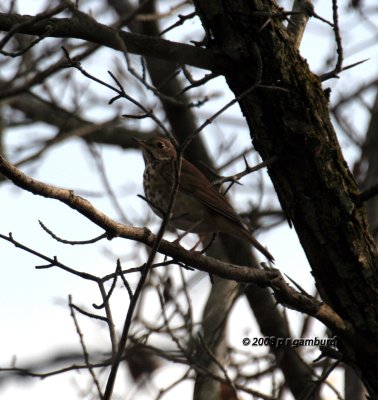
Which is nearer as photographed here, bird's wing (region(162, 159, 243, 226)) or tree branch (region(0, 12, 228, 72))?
tree branch (region(0, 12, 228, 72))

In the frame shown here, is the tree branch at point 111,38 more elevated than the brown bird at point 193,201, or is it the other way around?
the brown bird at point 193,201

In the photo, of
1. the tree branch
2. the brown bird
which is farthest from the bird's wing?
the tree branch

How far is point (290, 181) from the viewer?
4.07 m

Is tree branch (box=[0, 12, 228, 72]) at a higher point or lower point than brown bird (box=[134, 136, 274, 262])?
lower

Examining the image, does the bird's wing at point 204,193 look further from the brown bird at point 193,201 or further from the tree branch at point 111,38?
the tree branch at point 111,38

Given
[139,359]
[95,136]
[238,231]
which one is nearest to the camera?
[139,359]

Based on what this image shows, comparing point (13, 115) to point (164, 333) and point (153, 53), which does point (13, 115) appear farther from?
point (153, 53)

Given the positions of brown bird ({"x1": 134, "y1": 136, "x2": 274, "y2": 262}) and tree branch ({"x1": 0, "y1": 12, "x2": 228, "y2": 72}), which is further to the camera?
brown bird ({"x1": 134, "y1": 136, "x2": 274, "y2": 262})

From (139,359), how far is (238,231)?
1269 millimetres

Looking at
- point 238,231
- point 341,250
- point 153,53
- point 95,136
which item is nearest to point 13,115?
point 95,136

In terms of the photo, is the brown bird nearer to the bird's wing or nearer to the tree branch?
the bird's wing

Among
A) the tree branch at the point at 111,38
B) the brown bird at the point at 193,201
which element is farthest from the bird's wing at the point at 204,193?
the tree branch at the point at 111,38

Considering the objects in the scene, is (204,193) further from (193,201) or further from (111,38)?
(111,38)

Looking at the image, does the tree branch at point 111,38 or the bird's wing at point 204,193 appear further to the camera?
the bird's wing at point 204,193
